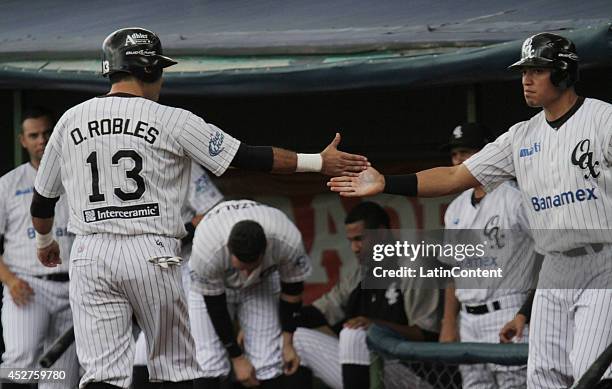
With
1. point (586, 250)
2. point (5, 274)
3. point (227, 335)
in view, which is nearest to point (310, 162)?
point (586, 250)

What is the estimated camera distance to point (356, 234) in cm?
807

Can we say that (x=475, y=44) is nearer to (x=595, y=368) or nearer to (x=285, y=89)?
(x=285, y=89)

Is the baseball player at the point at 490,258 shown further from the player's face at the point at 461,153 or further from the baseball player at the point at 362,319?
the baseball player at the point at 362,319

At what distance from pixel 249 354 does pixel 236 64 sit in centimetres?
165

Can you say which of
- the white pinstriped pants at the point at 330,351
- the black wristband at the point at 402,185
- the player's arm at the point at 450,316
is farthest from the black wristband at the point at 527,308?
the black wristband at the point at 402,185

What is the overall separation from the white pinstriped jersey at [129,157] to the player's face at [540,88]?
4.13 ft

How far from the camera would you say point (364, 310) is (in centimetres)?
818

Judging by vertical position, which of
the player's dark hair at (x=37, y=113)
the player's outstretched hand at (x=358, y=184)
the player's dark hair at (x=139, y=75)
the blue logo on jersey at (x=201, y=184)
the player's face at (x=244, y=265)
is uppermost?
the player's dark hair at (x=139, y=75)

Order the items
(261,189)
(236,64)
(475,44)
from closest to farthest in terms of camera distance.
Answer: (475,44) < (236,64) < (261,189)

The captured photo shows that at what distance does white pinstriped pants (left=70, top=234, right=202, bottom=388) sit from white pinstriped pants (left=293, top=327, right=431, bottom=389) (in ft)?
7.79

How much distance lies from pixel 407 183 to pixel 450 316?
1880mm

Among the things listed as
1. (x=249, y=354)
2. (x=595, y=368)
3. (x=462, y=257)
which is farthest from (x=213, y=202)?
(x=595, y=368)

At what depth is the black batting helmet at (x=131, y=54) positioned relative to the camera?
5.60 meters

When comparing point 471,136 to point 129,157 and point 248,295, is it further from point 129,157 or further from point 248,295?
point 129,157
